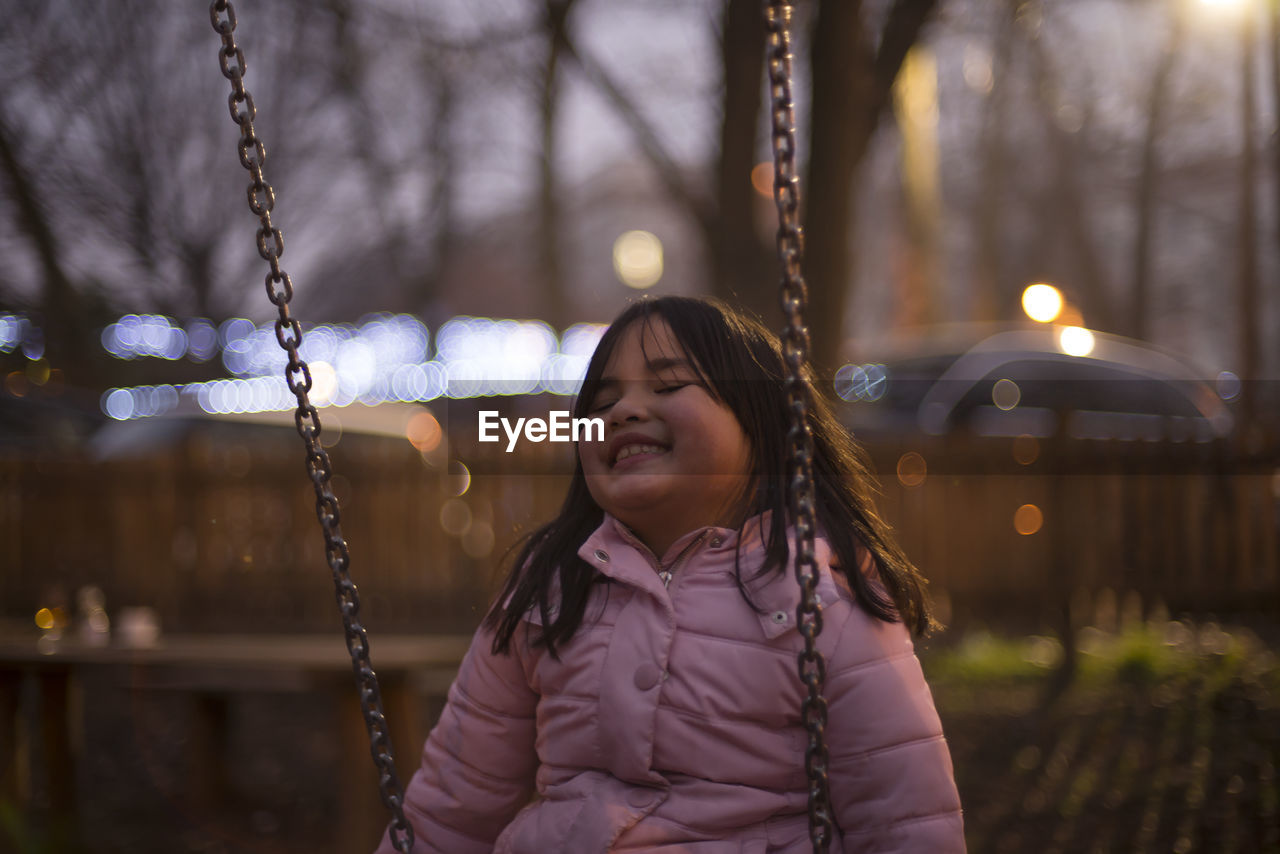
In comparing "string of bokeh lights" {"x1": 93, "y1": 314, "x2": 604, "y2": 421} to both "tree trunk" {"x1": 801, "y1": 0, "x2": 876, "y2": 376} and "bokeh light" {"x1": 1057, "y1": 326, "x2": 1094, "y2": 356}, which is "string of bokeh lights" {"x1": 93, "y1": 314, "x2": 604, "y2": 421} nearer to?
"tree trunk" {"x1": 801, "y1": 0, "x2": 876, "y2": 376}

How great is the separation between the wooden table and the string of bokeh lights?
2131mm

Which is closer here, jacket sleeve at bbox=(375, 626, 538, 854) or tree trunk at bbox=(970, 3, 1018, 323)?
jacket sleeve at bbox=(375, 626, 538, 854)

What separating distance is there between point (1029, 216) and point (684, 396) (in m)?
27.4

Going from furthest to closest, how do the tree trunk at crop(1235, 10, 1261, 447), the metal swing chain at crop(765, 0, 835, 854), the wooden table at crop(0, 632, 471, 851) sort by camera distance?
the tree trunk at crop(1235, 10, 1261, 447) < the wooden table at crop(0, 632, 471, 851) < the metal swing chain at crop(765, 0, 835, 854)

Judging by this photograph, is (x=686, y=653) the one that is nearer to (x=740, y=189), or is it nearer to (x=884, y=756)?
(x=884, y=756)

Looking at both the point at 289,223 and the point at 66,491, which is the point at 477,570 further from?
the point at 289,223

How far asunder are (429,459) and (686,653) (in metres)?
6.35

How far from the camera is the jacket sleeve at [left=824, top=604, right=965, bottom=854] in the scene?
5.41ft

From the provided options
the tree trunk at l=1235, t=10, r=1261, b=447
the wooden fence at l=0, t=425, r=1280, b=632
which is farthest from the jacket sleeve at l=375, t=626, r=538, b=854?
the tree trunk at l=1235, t=10, r=1261, b=447

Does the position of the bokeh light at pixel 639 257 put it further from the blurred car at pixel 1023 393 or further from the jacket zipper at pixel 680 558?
the jacket zipper at pixel 680 558

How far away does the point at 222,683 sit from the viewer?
3.91m

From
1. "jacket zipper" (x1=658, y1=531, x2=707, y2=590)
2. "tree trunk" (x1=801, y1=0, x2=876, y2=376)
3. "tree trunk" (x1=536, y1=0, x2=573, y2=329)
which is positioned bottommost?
"jacket zipper" (x1=658, y1=531, x2=707, y2=590)

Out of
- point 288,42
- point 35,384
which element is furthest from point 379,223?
point 35,384

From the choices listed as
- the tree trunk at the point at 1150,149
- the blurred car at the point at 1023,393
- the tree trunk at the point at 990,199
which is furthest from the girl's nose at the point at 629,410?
the tree trunk at the point at 990,199
